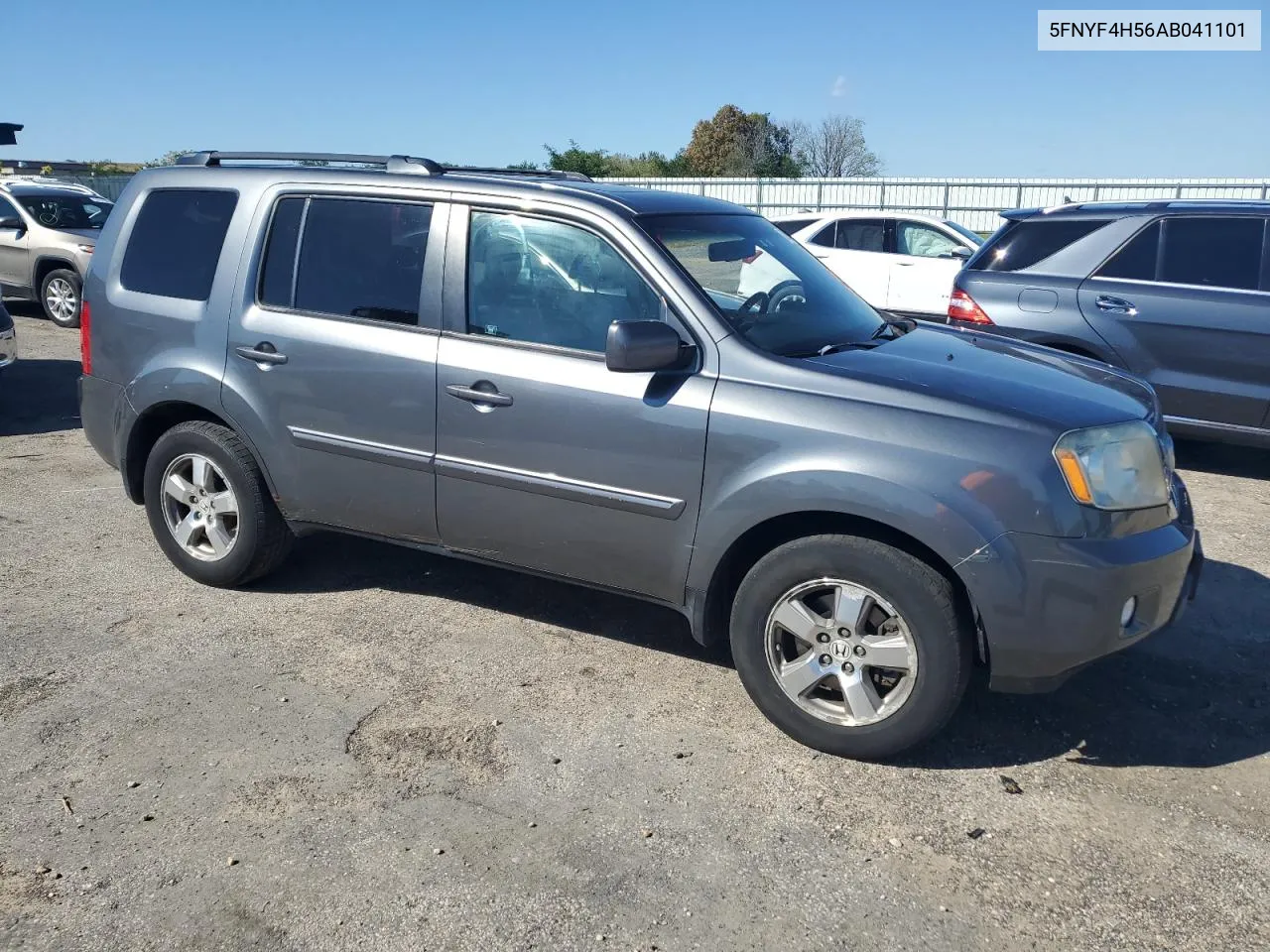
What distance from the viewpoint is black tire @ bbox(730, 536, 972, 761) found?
3434 mm

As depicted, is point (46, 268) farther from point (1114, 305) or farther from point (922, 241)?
point (1114, 305)

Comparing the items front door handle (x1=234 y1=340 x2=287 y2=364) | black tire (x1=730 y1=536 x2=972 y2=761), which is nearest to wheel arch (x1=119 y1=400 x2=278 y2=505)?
front door handle (x1=234 y1=340 x2=287 y2=364)

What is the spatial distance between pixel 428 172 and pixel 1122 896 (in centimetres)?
360

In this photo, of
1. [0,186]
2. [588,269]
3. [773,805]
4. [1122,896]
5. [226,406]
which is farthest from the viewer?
[0,186]

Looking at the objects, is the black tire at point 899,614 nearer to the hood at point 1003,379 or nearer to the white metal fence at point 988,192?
the hood at point 1003,379

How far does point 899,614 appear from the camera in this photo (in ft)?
11.4

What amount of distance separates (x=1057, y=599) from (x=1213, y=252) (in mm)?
4959

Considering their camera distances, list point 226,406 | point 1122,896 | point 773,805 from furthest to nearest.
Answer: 1. point 226,406
2. point 773,805
3. point 1122,896

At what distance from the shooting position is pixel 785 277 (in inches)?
177

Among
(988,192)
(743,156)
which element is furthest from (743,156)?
(988,192)

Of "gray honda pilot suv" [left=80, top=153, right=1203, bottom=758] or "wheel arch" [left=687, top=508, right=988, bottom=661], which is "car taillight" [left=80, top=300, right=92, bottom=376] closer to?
"gray honda pilot suv" [left=80, top=153, right=1203, bottom=758]

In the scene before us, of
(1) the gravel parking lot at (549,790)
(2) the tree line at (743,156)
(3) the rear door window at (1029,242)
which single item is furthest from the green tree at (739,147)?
(1) the gravel parking lot at (549,790)

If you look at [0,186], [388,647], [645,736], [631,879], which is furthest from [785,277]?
[0,186]

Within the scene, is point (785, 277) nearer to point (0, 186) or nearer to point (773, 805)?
point (773, 805)
